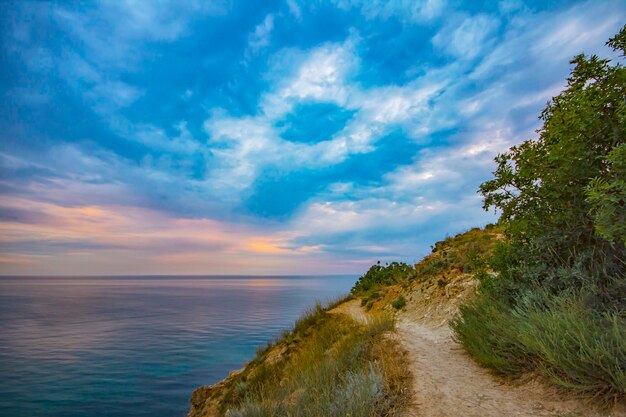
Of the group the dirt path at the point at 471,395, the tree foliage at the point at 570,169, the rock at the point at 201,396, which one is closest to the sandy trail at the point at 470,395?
the dirt path at the point at 471,395

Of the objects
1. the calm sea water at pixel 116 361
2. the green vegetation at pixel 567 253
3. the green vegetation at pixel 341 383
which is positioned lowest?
the calm sea water at pixel 116 361

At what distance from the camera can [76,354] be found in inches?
1219

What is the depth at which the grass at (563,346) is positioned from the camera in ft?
16.0

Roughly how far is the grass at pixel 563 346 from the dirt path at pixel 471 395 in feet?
0.95

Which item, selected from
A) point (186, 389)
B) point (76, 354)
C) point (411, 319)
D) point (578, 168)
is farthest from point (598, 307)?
point (76, 354)

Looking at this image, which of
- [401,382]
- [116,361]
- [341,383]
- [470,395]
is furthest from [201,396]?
[116,361]

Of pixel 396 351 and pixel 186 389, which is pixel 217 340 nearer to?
pixel 186 389

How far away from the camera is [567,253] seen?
7.96 metres

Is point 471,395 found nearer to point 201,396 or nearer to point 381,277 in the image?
point 201,396

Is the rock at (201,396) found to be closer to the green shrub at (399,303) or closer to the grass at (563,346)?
the green shrub at (399,303)

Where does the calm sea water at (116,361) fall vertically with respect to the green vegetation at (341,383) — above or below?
below

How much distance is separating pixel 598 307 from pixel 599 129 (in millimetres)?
3761

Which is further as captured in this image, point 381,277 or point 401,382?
point 381,277

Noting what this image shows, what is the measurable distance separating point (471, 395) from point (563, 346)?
1731mm
